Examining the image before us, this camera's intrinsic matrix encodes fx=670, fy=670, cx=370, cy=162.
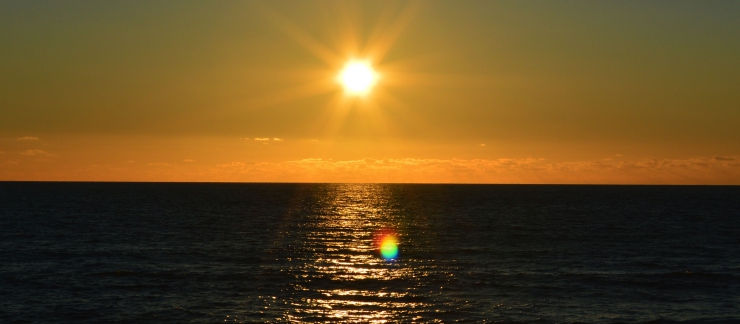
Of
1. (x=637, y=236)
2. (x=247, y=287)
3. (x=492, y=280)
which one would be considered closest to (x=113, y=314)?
(x=247, y=287)

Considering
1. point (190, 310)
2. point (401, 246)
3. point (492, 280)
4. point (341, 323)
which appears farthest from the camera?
point (401, 246)

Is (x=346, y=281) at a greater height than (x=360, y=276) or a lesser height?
lesser

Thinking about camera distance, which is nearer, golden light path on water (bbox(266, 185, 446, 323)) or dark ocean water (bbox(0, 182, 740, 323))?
golden light path on water (bbox(266, 185, 446, 323))

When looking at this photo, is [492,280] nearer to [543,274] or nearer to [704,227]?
[543,274]

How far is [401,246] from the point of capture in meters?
67.4

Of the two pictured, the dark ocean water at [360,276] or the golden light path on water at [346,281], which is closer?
the golden light path on water at [346,281]

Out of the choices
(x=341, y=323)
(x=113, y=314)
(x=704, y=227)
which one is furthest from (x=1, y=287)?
(x=704, y=227)

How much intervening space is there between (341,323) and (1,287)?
23.0m

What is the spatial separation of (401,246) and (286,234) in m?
17.6

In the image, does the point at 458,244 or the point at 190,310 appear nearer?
the point at 190,310

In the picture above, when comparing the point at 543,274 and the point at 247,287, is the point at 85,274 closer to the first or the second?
the point at 247,287

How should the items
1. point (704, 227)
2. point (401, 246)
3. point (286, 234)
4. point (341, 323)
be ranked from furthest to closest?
point (704, 227), point (286, 234), point (401, 246), point (341, 323)

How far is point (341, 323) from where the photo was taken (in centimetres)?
3366

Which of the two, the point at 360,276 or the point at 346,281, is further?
the point at 360,276
